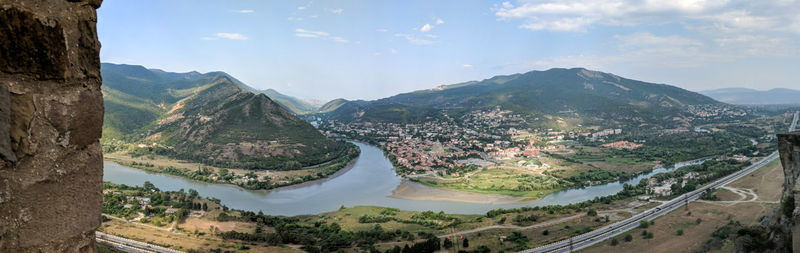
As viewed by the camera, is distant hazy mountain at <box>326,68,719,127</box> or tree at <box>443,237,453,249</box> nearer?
tree at <box>443,237,453,249</box>

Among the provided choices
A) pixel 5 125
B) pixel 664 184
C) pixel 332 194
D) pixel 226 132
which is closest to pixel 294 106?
pixel 226 132

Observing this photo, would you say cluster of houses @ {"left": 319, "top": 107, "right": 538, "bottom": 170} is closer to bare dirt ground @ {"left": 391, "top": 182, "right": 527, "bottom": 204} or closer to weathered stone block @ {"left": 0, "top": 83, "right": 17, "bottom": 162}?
bare dirt ground @ {"left": 391, "top": 182, "right": 527, "bottom": 204}

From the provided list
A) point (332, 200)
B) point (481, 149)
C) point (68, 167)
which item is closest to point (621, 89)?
point (481, 149)

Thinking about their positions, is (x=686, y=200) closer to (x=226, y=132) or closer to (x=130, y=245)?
(x=130, y=245)

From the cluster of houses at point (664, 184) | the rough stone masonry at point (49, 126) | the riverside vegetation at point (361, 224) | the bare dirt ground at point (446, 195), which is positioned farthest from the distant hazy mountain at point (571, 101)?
the rough stone masonry at point (49, 126)

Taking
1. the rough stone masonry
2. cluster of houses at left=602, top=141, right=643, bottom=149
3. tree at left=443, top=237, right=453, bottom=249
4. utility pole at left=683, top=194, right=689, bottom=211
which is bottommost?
tree at left=443, top=237, right=453, bottom=249

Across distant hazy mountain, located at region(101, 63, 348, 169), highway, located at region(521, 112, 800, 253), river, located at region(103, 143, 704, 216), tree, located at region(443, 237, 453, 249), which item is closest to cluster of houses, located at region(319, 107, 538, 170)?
river, located at region(103, 143, 704, 216)

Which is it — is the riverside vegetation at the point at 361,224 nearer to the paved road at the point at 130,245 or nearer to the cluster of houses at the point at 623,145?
the paved road at the point at 130,245
